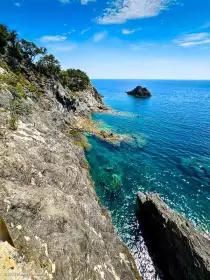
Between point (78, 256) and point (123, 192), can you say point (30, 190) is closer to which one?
point (78, 256)

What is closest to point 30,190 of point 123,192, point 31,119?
point 31,119

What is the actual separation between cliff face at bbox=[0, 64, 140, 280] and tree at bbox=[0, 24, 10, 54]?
46811 millimetres

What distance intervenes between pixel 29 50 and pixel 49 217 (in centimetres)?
7395

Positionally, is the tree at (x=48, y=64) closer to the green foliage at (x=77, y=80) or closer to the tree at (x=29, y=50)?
the tree at (x=29, y=50)

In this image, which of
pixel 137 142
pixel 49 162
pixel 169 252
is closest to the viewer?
pixel 169 252

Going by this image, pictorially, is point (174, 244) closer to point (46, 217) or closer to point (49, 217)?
point (49, 217)

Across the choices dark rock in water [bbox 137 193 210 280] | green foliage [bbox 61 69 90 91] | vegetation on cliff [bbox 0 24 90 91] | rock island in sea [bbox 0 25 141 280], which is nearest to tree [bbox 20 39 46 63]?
vegetation on cliff [bbox 0 24 90 91]

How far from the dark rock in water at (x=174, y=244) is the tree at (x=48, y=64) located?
6840cm

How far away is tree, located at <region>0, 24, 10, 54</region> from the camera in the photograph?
180 feet

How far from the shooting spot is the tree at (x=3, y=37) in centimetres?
5491

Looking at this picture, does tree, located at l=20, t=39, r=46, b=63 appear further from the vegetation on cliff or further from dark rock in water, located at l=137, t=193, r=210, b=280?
dark rock in water, located at l=137, t=193, r=210, b=280

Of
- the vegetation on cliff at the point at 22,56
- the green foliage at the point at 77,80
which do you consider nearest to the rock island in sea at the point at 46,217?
the vegetation on cliff at the point at 22,56

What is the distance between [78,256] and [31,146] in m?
13.5

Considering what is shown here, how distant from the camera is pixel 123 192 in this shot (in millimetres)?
29547
